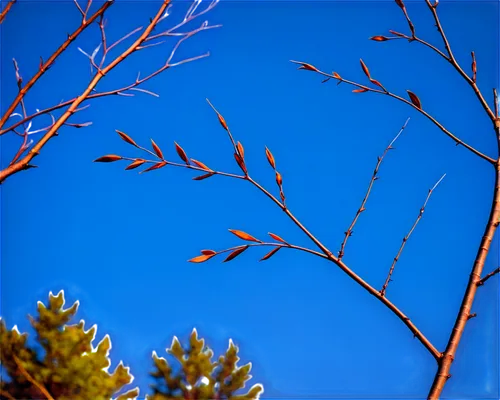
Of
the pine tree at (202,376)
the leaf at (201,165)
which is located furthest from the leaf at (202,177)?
the pine tree at (202,376)

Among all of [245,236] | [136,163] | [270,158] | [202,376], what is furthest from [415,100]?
[202,376]

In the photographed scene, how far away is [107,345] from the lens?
11109mm

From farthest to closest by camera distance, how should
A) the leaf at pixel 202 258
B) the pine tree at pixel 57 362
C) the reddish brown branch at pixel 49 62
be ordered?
the pine tree at pixel 57 362 < the reddish brown branch at pixel 49 62 < the leaf at pixel 202 258

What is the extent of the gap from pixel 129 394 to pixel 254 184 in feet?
34.3

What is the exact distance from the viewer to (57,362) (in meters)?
11.0

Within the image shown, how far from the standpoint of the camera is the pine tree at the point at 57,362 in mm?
10086

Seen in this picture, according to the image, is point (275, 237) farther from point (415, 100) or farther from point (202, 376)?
point (202, 376)

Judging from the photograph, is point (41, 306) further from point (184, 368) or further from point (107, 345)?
point (184, 368)

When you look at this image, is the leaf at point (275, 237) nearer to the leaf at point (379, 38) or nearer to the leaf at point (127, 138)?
the leaf at point (127, 138)

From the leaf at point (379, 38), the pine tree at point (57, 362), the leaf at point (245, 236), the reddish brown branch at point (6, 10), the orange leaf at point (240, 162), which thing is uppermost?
the pine tree at point (57, 362)

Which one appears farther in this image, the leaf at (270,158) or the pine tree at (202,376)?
the pine tree at (202,376)

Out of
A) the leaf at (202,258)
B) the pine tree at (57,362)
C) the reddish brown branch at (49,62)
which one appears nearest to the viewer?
the leaf at (202,258)

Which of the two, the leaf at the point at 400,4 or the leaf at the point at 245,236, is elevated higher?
the leaf at the point at 400,4

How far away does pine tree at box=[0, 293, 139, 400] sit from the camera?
397 inches
